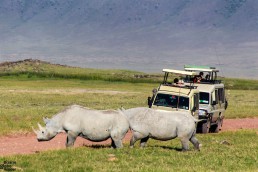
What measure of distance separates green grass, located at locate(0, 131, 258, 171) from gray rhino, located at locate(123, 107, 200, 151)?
1.65ft

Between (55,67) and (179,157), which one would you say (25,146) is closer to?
(179,157)

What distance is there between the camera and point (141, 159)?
20.3 m

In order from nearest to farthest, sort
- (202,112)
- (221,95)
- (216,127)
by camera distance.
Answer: (202,112) < (216,127) < (221,95)

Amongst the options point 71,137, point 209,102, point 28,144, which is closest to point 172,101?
point 209,102

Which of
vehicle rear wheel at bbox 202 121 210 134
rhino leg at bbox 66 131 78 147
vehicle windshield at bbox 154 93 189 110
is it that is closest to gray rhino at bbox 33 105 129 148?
rhino leg at bbox 66 131 78 147

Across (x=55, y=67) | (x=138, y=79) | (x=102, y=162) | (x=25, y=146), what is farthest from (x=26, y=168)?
(x=55, y=67)

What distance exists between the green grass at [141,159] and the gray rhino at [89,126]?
529 millimetres

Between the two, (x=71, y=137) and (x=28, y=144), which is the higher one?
(x=71, y=137)

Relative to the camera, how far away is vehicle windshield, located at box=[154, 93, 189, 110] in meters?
28.5

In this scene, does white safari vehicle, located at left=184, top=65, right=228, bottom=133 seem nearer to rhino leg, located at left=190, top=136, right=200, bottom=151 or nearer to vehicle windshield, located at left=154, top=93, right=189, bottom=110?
vehicle windshield, located at left=154, top=93, right=189, bottom=110

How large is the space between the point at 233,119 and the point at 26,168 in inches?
1051

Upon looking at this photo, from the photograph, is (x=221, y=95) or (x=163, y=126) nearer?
(x=163, y=126)

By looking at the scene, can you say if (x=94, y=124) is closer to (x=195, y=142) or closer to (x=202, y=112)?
(x=195, y=142)

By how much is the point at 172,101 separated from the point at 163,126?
6.19 metres
